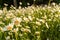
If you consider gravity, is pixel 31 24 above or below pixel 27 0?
above

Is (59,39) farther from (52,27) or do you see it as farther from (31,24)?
(31,24)

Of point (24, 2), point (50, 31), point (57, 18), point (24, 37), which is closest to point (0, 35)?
point (24, 37)

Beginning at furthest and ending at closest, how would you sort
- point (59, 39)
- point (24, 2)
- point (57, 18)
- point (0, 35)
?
point (24, 2), point (57, 18), point (59, 39), point (0, 35)

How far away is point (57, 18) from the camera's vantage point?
5082mm

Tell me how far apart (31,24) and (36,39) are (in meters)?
0.51

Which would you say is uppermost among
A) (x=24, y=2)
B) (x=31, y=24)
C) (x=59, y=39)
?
(x=31, y=24)

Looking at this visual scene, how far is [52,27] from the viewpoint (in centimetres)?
444

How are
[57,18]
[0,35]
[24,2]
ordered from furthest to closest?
[24,2], [57,18], [0,35]

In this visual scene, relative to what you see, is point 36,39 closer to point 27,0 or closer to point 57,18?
point 57,18

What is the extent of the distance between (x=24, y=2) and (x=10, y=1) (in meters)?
0.89

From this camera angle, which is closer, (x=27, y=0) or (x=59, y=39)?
(x=59, y=39)

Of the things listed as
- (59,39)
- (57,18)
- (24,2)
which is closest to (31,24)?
(59,39)

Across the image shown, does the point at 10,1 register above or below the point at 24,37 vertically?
below

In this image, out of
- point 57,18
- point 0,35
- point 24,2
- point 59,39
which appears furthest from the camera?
point 24,2
